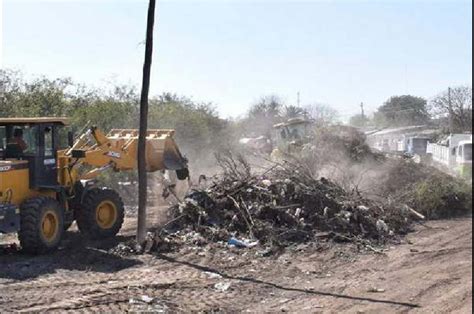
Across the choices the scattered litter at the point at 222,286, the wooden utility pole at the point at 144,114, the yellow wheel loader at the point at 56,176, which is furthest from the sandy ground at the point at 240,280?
the wooden utility pole at the point at 144,114

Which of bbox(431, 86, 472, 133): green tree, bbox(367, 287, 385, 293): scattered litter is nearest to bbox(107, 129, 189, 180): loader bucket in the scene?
bbox(367, 287, 385, 293): scattered litter

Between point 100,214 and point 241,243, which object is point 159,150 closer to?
point 100,214

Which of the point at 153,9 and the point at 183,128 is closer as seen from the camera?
the point at 153,9

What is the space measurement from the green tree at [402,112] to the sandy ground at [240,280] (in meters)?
54.0

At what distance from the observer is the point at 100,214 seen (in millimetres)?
12320

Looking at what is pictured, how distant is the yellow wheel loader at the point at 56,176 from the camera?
1034cm

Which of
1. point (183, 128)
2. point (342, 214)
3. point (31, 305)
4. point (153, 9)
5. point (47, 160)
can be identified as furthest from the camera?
point (183, 128)

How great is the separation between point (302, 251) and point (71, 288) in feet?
15.1

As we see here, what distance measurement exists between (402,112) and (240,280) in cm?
6404

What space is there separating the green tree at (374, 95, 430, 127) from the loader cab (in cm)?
5547

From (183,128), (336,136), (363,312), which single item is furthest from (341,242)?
(183,128)

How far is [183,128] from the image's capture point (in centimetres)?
2683

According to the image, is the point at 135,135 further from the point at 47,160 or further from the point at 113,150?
the point at 47,160

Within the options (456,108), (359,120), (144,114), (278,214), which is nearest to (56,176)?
(144,114)
